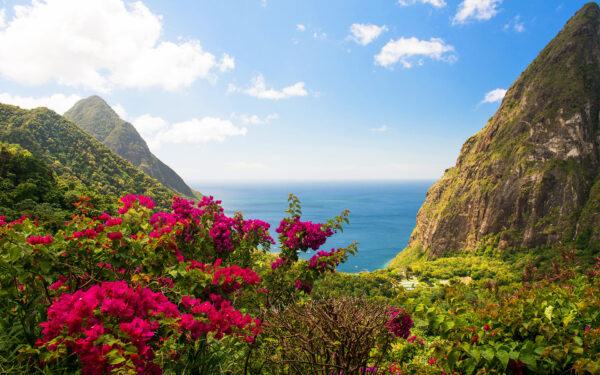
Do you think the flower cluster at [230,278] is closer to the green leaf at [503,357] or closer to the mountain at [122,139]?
the green leaf at [503,357]

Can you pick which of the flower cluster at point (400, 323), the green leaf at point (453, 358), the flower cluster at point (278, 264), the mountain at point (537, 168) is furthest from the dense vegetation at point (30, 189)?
the mountain at point (537, 168)

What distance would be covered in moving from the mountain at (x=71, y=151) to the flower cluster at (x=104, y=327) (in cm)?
5518

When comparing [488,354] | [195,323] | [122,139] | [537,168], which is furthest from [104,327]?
[122,139]

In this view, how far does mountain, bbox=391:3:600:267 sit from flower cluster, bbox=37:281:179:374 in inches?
3131

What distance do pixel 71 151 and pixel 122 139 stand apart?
58705 mm

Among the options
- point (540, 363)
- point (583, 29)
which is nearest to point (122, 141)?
point (540, 363)

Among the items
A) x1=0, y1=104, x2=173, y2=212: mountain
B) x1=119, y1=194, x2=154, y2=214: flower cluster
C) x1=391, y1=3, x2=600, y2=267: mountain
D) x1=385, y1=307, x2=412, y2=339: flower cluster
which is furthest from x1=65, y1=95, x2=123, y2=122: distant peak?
x1=385, y1=307, x2=412, y2=339: flower cluster

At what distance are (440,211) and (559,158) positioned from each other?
29755 millimetres

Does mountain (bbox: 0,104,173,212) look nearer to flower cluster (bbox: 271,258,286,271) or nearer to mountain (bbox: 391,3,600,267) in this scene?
flower cluster (bbox: 271,258,286,271)

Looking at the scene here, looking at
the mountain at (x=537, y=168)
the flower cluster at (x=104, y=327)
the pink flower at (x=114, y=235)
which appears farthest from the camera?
the mountain at (x=537, y=168)

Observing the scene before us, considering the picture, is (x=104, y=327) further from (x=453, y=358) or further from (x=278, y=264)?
(x=278, y=264)

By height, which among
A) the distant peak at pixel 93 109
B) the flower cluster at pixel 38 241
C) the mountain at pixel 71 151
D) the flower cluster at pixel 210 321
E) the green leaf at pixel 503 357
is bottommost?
the green leaf at pixel 503 357

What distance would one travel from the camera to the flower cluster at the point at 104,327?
4.25 ft

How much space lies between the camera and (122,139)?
114000mm
